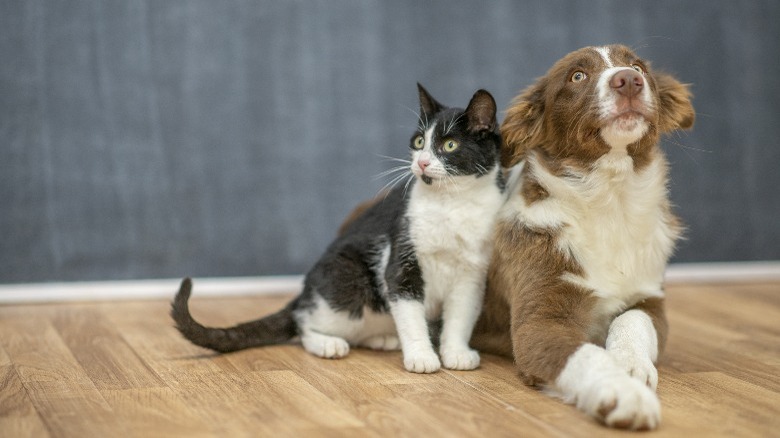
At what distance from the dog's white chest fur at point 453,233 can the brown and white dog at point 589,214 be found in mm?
52

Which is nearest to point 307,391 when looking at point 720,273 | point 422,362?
point 422,362

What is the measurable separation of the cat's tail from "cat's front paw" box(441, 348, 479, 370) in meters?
0.53

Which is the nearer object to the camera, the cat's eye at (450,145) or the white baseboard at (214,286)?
the cat's eye at (450,145)

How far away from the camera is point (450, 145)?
92.0 inches

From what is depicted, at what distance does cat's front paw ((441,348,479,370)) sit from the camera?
2268 millimetres

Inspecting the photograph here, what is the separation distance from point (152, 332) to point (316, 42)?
4.74ft

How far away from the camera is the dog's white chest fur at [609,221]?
2.20 m

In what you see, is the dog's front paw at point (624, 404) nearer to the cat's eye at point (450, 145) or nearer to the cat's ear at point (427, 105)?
the cat's eye at point (450, 145)

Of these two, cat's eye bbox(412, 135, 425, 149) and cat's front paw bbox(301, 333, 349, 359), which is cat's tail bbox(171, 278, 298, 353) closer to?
cat's front paw bbox(301, 333, 349, 359)

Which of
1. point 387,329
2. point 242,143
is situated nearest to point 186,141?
point 242,143

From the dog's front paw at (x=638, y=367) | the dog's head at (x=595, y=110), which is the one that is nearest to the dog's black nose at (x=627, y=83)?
the dog's head at (x=595, y=110)

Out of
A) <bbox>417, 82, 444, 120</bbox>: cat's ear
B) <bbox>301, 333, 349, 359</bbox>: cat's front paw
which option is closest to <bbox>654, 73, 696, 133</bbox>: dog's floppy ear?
<bbox>417, 82, 444, 120</bbox>: cat's ear

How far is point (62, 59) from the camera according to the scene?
347 centimetres

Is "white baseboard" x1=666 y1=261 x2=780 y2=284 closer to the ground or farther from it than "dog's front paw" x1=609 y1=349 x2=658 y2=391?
closer to the ground
